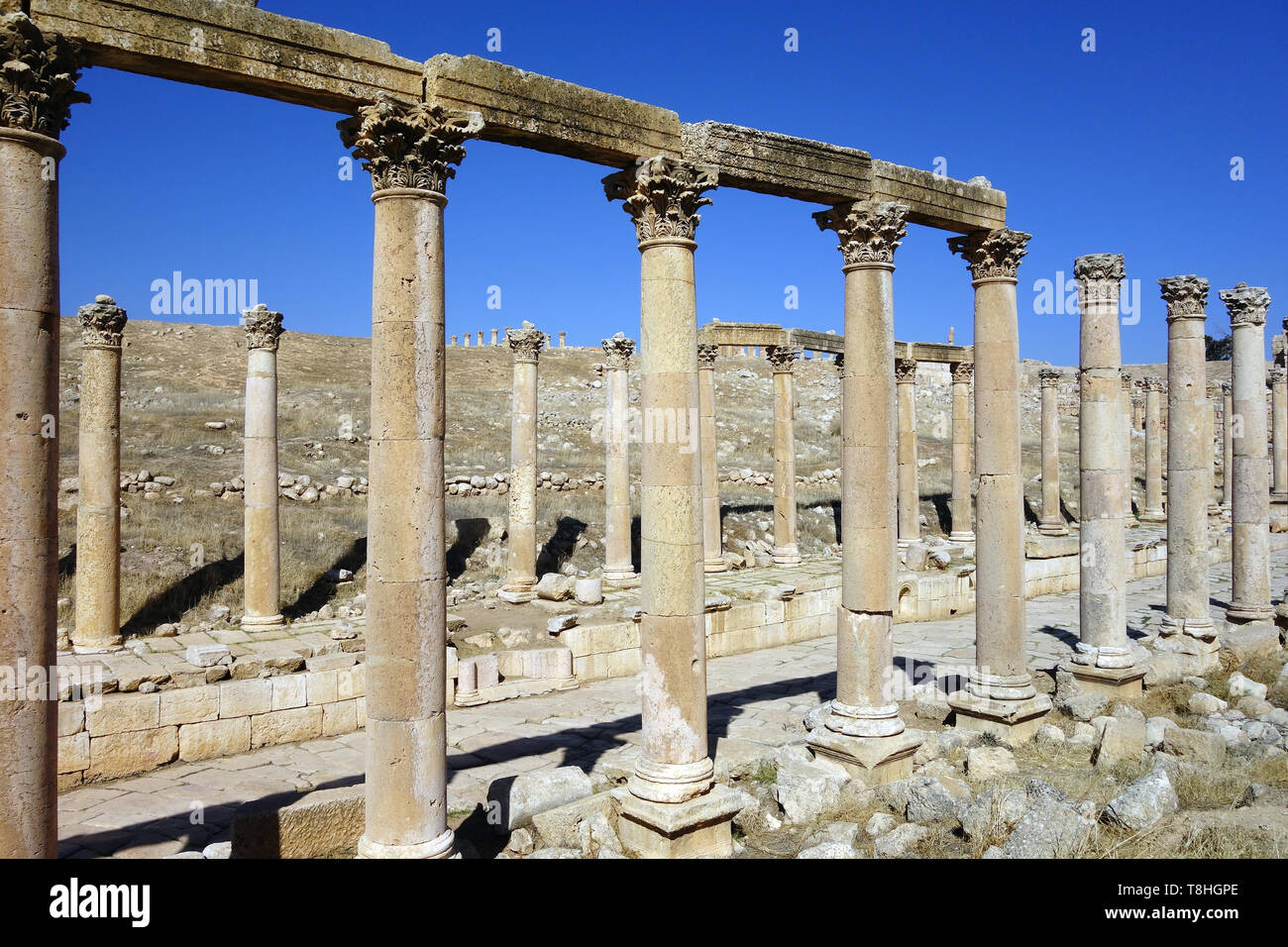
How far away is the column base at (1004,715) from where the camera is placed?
1039 cm

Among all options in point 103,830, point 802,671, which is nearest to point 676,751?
point 103,830

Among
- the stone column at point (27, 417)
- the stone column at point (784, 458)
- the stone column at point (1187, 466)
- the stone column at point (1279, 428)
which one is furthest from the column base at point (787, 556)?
the stone column at point (1279, 428)

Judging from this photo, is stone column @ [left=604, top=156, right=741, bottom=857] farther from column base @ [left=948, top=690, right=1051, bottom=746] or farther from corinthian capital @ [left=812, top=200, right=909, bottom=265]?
column base @ [left=948, top=690, right=1051, bottom=746]

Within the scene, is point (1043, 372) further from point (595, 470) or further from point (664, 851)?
point (664, 851)

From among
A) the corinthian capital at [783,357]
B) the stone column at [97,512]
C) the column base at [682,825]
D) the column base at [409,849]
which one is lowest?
the column base at [682,825]

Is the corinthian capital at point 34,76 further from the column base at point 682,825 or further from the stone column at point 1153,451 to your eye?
the stone column at point 1153,451

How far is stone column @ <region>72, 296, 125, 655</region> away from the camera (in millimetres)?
14562

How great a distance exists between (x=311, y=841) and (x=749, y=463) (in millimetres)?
35246

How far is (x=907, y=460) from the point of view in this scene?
26.0 meters

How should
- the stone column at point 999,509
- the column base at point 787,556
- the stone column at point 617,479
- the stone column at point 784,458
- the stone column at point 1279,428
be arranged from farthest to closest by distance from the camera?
the stone column at point 1279,428
the column base at point 787,556
the stone column at point 784,458
the stone column at point 617,479
the stone column at point 999,509

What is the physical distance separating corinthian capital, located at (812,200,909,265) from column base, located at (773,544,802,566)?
15743mm

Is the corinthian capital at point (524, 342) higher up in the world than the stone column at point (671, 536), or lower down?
higher up

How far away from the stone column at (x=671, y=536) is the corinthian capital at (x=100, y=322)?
37.5 ft

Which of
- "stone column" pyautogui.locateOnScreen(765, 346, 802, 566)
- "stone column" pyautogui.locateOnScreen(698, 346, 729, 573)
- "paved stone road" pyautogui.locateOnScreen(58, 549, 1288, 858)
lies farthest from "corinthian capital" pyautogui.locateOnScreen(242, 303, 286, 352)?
"stone column" pyautogui.locateOnScreen(765, 346, 802, 566)
